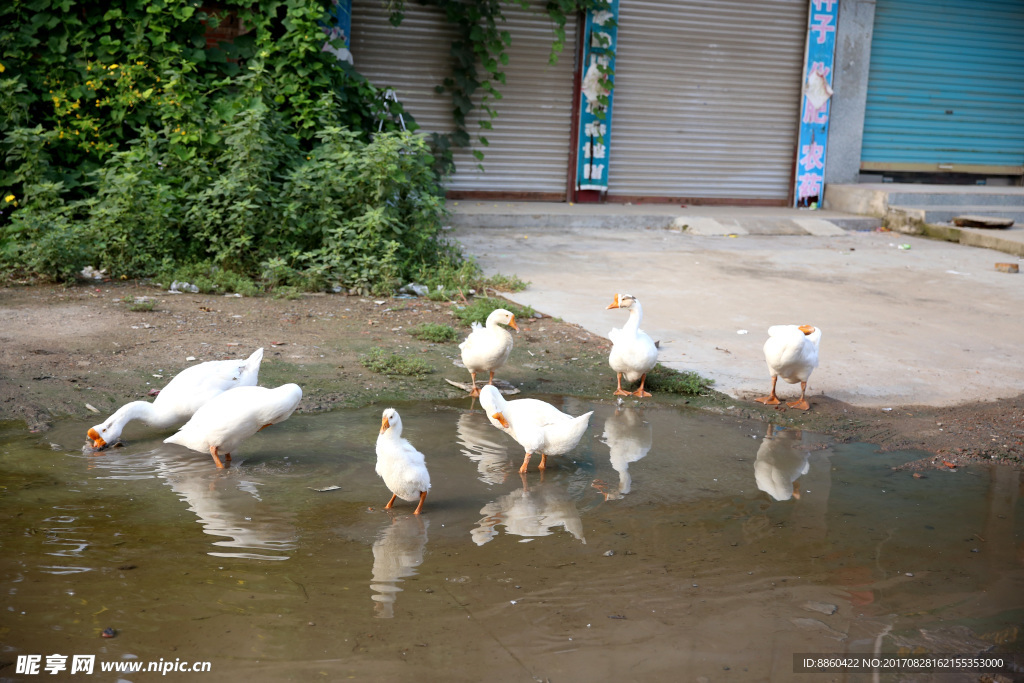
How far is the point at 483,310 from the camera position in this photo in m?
7.25

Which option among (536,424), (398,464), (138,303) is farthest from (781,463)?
(138,303)

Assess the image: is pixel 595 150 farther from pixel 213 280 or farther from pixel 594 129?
pixel 213 280

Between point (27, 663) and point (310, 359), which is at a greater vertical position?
point (310, 359)

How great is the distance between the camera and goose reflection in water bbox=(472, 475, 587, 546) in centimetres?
380

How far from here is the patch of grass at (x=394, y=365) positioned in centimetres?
589

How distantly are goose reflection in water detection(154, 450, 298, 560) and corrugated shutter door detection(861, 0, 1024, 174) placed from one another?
14.5m

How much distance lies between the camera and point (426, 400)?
554 cm

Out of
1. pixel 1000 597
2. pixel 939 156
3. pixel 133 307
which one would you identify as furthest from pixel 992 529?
pixel 939 156

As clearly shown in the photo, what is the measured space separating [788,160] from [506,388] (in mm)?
11422

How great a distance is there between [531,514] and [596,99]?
10963mm

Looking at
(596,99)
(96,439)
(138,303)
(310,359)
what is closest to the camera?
(96,439)

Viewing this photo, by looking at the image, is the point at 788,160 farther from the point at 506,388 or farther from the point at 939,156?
the point at 506,388

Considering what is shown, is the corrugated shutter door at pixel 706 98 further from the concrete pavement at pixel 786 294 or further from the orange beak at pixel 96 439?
the orange beak at pixel 96 439

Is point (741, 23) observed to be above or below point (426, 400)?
above
